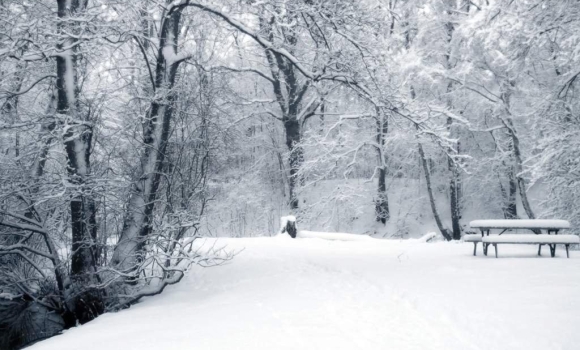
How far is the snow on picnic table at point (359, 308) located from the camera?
4215mm

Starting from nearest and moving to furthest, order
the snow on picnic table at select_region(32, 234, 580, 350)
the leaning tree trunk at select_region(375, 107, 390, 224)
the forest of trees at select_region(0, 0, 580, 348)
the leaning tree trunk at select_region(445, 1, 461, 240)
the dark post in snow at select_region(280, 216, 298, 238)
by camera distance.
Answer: the snow on picnic table at select_region(32, 234, 580, 350) → the forest of trees at select_region(0, 0, 580, 348) → the dark post in snow at select_region(280, 216, 298, 238) → the leaning tree trunk at select_region(445, 1, 461, 240) → the leaning tree trunk at select_region(375, 107, 390, 224)

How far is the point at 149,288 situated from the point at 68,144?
276 cm

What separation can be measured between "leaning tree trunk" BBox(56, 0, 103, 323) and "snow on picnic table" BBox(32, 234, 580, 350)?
0.82 metres

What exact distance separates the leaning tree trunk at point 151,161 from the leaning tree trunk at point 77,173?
1.60ft

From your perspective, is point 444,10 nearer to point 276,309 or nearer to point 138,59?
point 138,59

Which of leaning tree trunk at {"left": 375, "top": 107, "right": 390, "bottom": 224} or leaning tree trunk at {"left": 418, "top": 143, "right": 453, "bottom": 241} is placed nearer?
leaning tree trunk at {"left": 418, "top": 143, "right": 453, "bottom": 241}

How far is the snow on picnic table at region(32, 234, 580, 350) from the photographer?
166 inches

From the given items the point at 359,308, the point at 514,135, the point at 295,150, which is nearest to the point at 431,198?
the point at 514,135

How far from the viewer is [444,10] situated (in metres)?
18.4

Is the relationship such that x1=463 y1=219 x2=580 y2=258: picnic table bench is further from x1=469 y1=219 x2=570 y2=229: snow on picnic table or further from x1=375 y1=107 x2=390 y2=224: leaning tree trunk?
x1=375 y1=107 x2=390 y2=224: leaning tree trunk

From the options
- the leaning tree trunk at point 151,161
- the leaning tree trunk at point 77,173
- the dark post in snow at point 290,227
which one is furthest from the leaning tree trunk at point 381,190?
the leaning tree trunk at point 77,173

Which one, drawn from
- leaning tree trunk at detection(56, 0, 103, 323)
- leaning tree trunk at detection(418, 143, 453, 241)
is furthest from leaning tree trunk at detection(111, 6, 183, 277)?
leaning tree trunk at detection(418, 143, 453, 241)

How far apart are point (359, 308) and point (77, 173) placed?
509 cm

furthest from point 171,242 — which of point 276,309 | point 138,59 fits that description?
→ point 138,59
